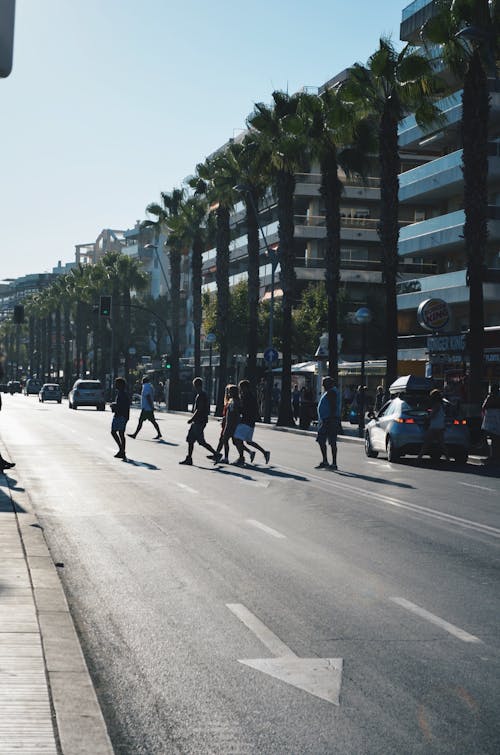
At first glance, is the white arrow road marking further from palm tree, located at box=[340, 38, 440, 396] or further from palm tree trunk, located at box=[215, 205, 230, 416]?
palm tree trunk, located at box=[215, 205, 230, 416]

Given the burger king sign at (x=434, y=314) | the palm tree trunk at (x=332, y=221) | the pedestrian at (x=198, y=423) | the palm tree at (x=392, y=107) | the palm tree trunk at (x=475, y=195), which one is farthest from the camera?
the palm tree trunk at (x=332, y=221)

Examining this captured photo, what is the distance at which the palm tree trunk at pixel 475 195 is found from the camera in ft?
102

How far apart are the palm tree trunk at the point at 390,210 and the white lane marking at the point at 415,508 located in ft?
53.5

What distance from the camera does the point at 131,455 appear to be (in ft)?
91.2

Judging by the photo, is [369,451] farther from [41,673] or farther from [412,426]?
[41,673]

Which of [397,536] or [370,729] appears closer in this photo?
[370,729]

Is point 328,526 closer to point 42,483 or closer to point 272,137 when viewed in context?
point 42,483

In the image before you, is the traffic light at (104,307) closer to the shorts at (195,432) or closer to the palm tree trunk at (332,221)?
the palm tree trunk at (332,221)

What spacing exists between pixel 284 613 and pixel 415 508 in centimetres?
830

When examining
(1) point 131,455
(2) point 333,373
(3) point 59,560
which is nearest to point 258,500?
(3) point 59,560

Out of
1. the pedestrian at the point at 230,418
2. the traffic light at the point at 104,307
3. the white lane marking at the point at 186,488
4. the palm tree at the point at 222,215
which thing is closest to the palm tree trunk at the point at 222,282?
the palm tree at the point at 222,215

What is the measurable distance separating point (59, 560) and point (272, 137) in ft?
130

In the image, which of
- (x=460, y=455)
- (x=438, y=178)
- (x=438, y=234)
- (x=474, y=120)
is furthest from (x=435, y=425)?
(x=438, y=178)

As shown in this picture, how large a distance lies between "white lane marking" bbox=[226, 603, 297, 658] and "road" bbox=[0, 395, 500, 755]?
20mm
